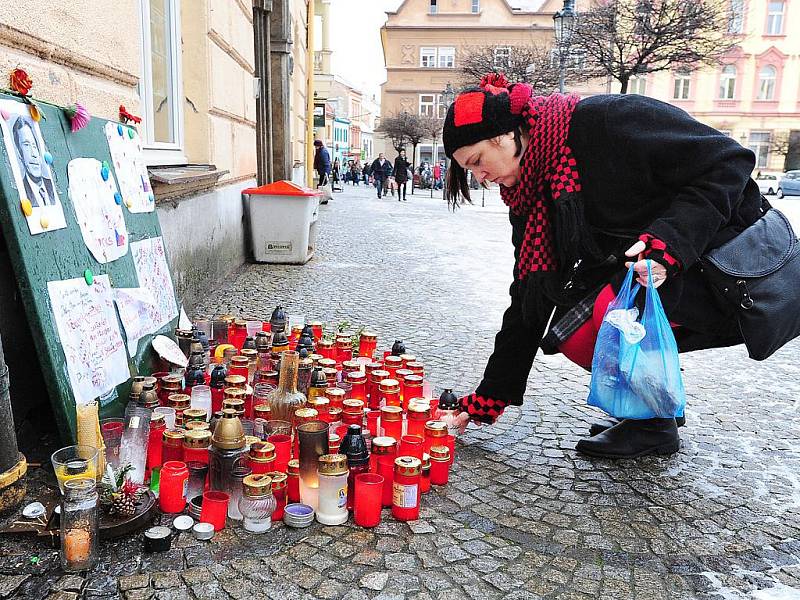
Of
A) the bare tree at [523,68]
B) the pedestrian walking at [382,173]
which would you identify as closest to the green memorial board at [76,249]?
the pedestrian walking at [382,173]

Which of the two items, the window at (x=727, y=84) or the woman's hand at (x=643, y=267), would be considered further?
the window at (x=727, y=84)

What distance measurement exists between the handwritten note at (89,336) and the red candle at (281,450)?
72cm

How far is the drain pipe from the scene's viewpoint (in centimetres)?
215

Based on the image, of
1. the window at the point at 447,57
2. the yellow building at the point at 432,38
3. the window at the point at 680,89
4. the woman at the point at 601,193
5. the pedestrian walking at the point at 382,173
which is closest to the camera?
the woman at the point at 601,193

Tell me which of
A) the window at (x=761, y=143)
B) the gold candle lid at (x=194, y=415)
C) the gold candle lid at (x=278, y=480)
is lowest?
the gold candle lid at (x=278, y=480)

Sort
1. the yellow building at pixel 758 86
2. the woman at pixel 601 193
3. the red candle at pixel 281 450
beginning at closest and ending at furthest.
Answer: the woman at pixel 601 193, the red candle at pixel 281 450, the yellow building at pixel 758 86

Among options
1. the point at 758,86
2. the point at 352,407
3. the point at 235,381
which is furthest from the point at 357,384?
the point at 758,86

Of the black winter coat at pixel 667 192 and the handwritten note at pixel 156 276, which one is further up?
the black winter coat at pixel 667 192

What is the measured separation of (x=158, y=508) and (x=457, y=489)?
3.52ft

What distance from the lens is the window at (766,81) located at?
4509 centimetres

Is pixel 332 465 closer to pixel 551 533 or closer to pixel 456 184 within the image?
pixel 551 533

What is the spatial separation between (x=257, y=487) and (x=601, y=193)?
1.58m

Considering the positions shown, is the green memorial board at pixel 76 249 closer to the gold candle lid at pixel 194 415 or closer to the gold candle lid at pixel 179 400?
the gold candle lid at pixel 179 400

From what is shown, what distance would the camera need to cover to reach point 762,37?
148ft
